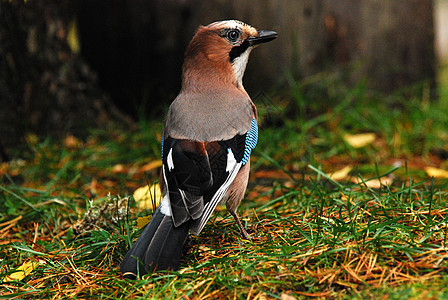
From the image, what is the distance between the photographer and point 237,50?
3439 millimetres

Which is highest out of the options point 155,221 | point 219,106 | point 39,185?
point 219,106

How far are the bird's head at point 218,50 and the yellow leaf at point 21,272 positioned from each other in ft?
4.73

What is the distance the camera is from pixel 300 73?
202 inches

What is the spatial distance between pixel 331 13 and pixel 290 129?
134 centimetres

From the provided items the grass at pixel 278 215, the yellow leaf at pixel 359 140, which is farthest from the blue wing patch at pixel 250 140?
the yellow leaf at pixel 359 140

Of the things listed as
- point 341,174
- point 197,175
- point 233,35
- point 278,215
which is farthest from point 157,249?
point 341,174

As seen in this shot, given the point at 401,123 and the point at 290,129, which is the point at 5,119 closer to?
the point at 290,129

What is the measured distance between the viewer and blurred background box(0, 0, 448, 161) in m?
4.80

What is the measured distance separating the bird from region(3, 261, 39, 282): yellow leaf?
21.6 inches

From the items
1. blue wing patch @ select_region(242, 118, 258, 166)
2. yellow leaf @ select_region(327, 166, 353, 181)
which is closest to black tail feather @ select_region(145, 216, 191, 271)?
blue wing patch @ select_region(242, 118, 258, 166)

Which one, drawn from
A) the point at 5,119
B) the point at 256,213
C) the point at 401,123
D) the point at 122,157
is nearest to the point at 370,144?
the point at 401,123

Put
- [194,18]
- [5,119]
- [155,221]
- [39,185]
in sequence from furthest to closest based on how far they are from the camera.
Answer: [194,18], [5,119], [39,185], [155,221]

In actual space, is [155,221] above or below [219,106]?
below

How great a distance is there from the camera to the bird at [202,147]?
8.18 feet
